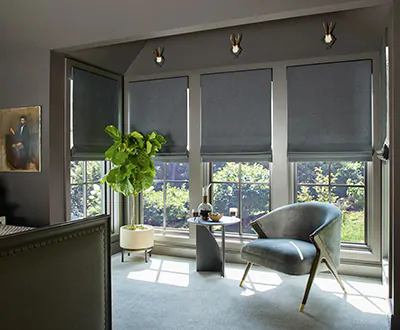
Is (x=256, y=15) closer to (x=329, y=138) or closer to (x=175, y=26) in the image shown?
(x=175, y=26)

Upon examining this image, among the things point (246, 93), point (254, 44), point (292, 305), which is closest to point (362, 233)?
point (292, 305)

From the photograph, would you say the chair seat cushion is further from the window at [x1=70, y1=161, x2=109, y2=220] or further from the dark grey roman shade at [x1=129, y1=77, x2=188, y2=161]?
the window at [x1=70, y1=161, x2=109, y2=220]

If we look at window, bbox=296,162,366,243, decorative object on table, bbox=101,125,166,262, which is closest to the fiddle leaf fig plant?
decorative object on table, bbox=101,125,166,262

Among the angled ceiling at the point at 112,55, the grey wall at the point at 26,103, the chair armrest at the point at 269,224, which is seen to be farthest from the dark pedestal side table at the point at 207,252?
A: the angled ceiling at the point at 112,55

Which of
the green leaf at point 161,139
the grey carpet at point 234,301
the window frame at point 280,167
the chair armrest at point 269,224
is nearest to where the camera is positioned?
the grey carpet at point 234,301

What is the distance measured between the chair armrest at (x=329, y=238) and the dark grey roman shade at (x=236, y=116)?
123 centimetres

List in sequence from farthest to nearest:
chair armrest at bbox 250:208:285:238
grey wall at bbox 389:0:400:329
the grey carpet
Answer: chair armrest at bbox 250:208:285:238
the grey carpet
grey wall at bbox 389:0:400:329

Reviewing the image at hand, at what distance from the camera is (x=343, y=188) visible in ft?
13.7

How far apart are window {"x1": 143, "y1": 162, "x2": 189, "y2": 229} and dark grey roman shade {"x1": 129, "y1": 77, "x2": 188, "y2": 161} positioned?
19 cm

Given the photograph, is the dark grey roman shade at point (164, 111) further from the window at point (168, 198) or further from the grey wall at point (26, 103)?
the grey wall at point (26, 103)

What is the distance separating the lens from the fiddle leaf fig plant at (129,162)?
4367 mm

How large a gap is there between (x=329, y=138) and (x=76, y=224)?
309 centimetres

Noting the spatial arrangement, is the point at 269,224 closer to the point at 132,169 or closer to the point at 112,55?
the point at 132,169

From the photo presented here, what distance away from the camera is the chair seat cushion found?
3.11 metres
